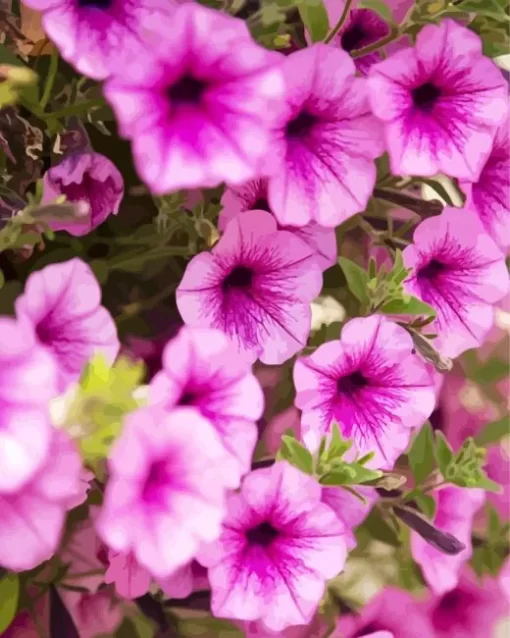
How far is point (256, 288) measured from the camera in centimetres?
38

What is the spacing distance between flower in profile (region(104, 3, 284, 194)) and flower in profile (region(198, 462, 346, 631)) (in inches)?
5.6

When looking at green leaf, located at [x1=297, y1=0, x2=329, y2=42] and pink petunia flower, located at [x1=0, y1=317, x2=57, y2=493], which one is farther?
green leaf, located at [x1=297, y1=0, x2=329, y2=42]

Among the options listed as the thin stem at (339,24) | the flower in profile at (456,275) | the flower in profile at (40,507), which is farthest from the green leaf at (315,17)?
the flower in profile at (40,507)

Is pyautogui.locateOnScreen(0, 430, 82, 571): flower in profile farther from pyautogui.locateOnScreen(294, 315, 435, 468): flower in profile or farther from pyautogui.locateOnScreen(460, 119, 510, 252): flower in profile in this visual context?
pyautogui.locateOnScreen(460, 119, 510, 252): flower in profile

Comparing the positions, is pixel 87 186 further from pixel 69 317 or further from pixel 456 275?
pixel 456 275

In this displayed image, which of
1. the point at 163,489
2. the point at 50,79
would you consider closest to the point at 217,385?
the point at 163,489

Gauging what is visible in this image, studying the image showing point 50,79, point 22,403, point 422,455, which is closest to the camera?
point 22,403

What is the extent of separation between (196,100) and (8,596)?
0.77 ft

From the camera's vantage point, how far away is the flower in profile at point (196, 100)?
281 mm

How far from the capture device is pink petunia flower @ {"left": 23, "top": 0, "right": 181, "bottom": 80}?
0.29m

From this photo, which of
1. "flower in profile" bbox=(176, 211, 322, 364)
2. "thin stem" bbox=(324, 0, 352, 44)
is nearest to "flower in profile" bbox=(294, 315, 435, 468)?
"flower in profile" bbox=(176, 211, 322, 364)

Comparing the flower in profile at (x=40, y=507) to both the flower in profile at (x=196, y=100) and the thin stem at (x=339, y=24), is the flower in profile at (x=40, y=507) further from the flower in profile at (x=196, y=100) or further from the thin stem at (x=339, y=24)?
the thin stem at (x=339, y=24)

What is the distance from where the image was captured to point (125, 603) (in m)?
0.42

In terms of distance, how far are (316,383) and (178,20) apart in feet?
0.57
